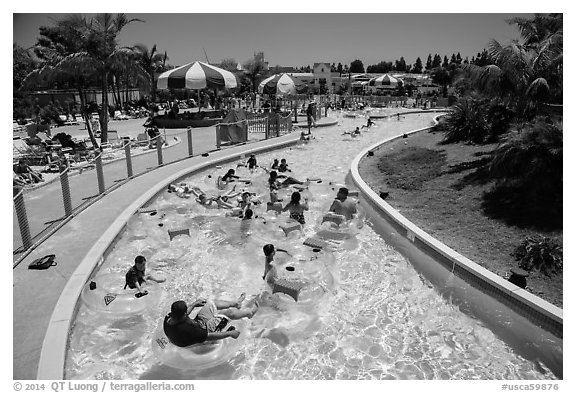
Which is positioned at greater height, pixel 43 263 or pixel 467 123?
pixel 467 123

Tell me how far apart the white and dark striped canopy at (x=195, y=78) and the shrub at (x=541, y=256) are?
21.5m

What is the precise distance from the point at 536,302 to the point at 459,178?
266 inches

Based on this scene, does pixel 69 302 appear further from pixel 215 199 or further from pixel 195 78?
pixel 195 78

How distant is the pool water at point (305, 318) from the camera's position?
5.28 m

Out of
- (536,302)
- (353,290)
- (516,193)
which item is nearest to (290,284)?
(353,290)

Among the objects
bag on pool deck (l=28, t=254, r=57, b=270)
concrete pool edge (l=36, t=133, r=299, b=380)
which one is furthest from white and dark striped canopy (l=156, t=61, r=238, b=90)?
bag on pool deck (l=28, t=254, r=57, b=270)

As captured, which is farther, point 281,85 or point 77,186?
point 281,85

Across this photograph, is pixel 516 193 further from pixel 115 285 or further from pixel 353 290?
pixel 115 285

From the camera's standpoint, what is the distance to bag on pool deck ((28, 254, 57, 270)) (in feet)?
21.8

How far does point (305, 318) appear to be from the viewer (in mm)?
6234

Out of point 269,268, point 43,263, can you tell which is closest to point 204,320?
point 269,268

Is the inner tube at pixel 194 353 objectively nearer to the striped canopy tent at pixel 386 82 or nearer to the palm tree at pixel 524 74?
the palm tree at pixel 524 74

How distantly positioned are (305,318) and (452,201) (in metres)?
5.88

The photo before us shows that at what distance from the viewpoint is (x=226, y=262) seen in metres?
8.08
